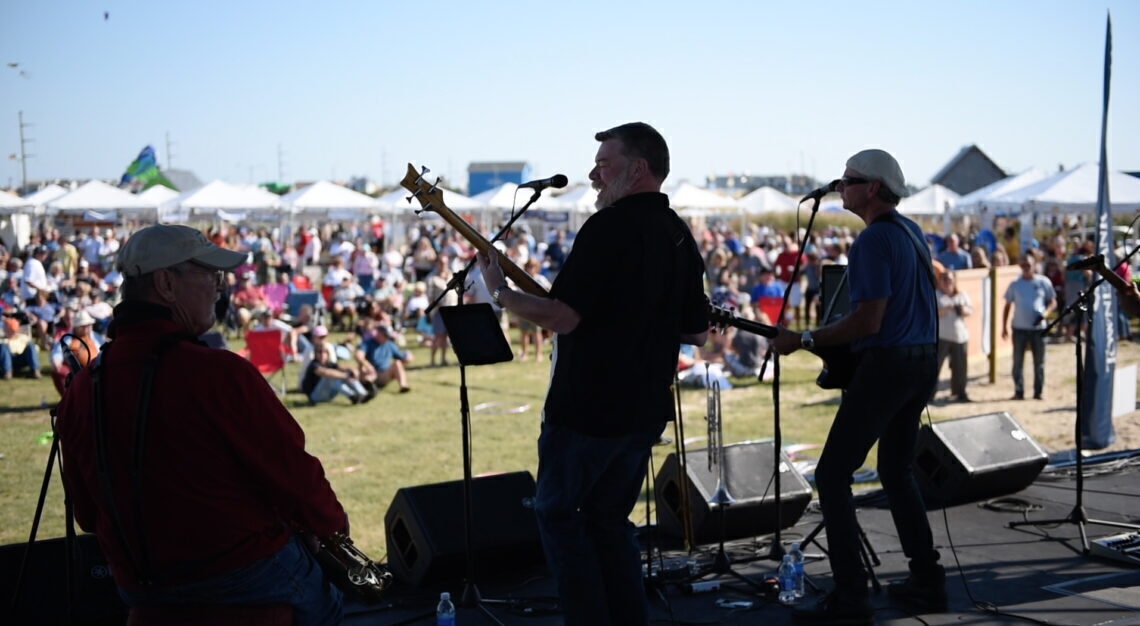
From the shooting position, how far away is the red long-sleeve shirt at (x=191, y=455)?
2635 millimetres

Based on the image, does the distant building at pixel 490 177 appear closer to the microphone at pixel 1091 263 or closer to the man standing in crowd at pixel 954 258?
the man standing in crowd at pixel 954 258

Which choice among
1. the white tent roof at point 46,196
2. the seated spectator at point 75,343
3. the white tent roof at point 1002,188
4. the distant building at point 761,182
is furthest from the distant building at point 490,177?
the seated spectator at point 75,343

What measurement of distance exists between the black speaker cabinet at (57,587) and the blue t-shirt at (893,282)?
3.36m

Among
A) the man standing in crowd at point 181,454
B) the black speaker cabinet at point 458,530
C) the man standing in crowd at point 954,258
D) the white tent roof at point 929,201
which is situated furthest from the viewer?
the white tent roof at point 929,201

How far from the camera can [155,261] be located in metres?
2.77

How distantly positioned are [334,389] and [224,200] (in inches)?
564

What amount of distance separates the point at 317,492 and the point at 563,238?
3570 cm

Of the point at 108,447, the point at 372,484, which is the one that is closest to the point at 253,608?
the point at 108,447

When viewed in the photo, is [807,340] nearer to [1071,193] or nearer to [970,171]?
[1071,193]

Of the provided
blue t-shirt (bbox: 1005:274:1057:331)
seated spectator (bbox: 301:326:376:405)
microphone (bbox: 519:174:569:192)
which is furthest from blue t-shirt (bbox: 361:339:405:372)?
microphone (bbox: 519:174:569:192)

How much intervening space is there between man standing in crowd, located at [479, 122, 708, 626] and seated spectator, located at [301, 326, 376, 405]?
10.5 m

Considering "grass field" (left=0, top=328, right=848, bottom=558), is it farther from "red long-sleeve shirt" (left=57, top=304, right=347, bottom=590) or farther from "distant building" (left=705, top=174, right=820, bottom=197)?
"distant building" (left=705, top=174, right=820, bottom=197)

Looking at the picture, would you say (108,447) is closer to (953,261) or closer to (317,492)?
(317,492)

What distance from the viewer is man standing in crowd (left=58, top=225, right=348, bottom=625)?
8.64ft
